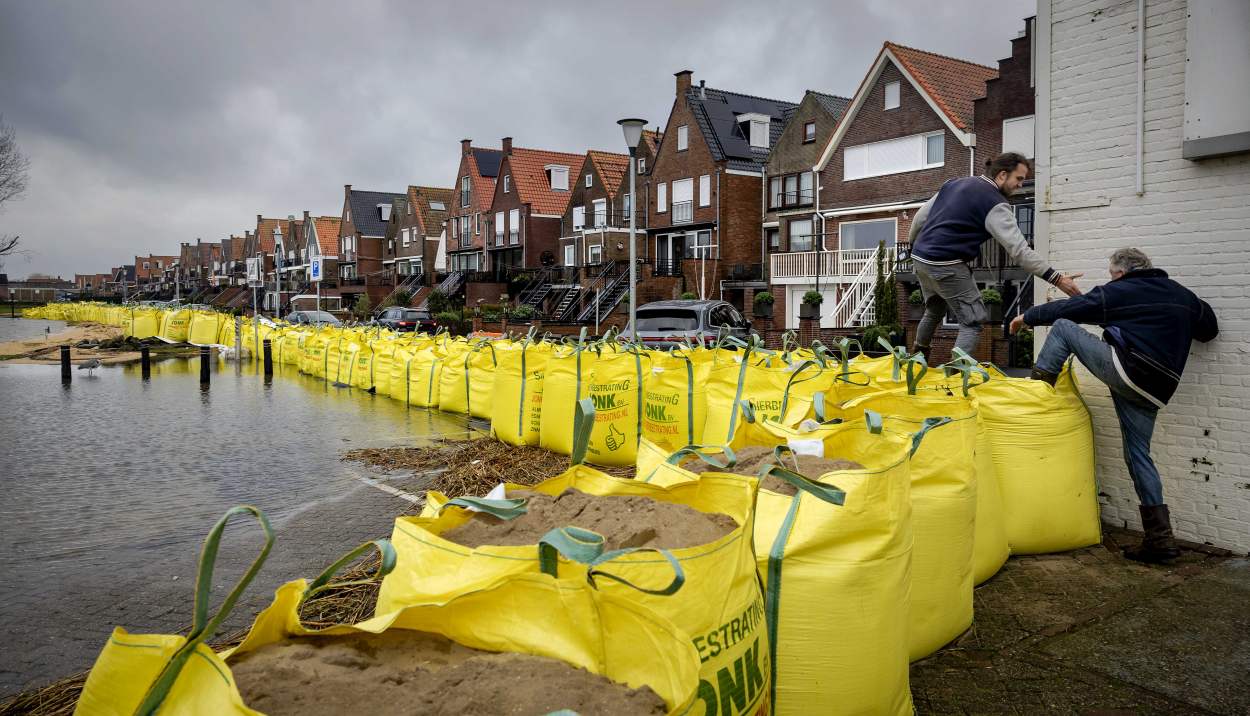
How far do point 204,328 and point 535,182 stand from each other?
31.5 m

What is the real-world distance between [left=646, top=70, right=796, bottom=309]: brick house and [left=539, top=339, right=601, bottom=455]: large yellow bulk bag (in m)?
31.1

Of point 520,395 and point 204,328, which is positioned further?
point 204,328

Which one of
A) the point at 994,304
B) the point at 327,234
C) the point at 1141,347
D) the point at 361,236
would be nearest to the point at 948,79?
the point at 994,304

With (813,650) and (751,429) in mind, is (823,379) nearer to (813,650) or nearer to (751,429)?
(751,429)

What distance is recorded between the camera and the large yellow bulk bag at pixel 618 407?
6.33 meters

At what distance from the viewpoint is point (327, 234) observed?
85.1 metres

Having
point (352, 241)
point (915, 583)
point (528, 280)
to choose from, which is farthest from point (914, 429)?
point (352, 241)

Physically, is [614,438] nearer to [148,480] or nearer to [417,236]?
[148,480]

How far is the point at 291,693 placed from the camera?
142 cm

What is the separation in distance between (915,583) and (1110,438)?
2869 millimetres

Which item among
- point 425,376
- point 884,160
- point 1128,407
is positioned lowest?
point 425,376

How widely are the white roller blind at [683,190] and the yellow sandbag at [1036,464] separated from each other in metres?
38.9

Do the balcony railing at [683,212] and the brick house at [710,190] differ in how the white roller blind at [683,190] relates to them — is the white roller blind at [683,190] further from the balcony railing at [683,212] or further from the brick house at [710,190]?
the balcony railing at [683,212]

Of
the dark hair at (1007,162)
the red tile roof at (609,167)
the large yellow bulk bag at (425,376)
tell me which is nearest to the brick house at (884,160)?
the red tile roof at (609,167)
